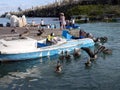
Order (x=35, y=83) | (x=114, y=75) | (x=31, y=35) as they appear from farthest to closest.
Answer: (x=31, y=35)
(x=114, y=75)
(x=35, y=83)

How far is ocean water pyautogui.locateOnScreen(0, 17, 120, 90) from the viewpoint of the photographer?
1001 inches

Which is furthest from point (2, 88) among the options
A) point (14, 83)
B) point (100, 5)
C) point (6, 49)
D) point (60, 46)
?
point (100, 5)

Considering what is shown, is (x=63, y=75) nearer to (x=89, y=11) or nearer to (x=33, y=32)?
(x=33, y=32)

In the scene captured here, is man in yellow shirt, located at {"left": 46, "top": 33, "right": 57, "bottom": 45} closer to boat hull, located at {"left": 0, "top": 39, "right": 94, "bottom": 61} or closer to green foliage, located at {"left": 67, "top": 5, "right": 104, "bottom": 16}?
boat hull, located at {"left": 0, "top": 39, "right": 94, "bottom": 61}

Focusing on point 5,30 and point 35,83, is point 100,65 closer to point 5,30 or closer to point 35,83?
point 35,83

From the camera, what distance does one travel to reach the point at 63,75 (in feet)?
94.7

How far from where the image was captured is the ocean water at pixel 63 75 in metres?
25.4

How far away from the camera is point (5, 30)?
2024 inches

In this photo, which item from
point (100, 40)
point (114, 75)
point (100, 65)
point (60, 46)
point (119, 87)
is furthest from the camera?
point (100, 40)

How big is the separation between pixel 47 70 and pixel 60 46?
26.1ft

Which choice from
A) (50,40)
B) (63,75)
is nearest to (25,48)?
(50,40)

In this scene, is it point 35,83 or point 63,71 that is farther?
point 63,71

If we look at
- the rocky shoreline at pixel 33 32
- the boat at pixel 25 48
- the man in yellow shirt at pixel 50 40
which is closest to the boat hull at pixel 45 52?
the boat at pixel 25 48

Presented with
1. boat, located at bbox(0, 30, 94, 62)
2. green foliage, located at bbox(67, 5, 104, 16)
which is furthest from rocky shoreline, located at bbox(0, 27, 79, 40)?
green foliage, located at bbox(67, 5, 104, 16)
